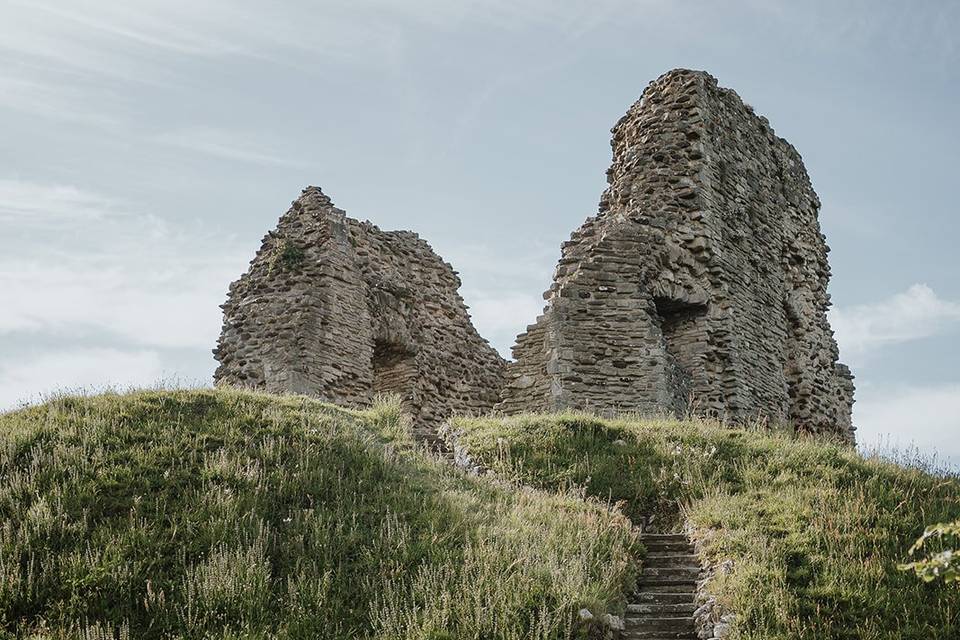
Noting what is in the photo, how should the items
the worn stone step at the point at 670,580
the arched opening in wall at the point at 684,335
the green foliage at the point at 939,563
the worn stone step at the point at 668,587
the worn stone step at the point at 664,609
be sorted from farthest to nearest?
Result: the arched opening in wall at the point at 684,335 → the worn stone step at the point at 670,580 → the worn stone step at the point at 668,587 → the worn stone step at the point at 664,609 → the green foliage at the point at 939,563

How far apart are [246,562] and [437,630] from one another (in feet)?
6.22

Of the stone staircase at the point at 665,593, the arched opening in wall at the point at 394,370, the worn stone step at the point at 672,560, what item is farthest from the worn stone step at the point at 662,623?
the arched opening in wall at the point at 394,370

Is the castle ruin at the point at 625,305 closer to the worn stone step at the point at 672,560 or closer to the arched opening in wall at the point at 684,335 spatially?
the arched opening in wall at the point at 684,335

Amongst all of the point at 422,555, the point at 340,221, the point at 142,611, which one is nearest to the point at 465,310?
the point at 340,221

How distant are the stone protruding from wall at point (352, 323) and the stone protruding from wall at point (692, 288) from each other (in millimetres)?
3266

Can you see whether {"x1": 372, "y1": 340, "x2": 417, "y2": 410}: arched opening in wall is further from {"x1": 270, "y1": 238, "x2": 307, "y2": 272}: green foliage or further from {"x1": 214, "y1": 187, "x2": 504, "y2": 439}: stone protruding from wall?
{"x1": 270, "y1": 238, "x2": 307, "y2": 272}: green foliage

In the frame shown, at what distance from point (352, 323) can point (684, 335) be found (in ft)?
21.3

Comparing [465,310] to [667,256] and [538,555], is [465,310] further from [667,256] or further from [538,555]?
[538,555]

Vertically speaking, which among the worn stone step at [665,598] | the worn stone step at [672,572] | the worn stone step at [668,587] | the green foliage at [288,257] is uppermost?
the green foliage at [288,257]

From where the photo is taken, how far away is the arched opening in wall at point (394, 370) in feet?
62.3

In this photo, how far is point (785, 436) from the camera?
13398 millimetres

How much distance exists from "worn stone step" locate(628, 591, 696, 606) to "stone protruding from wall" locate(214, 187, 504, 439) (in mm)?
6910

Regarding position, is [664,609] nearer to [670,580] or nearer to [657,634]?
[657,634]

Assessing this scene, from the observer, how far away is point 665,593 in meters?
8.79
